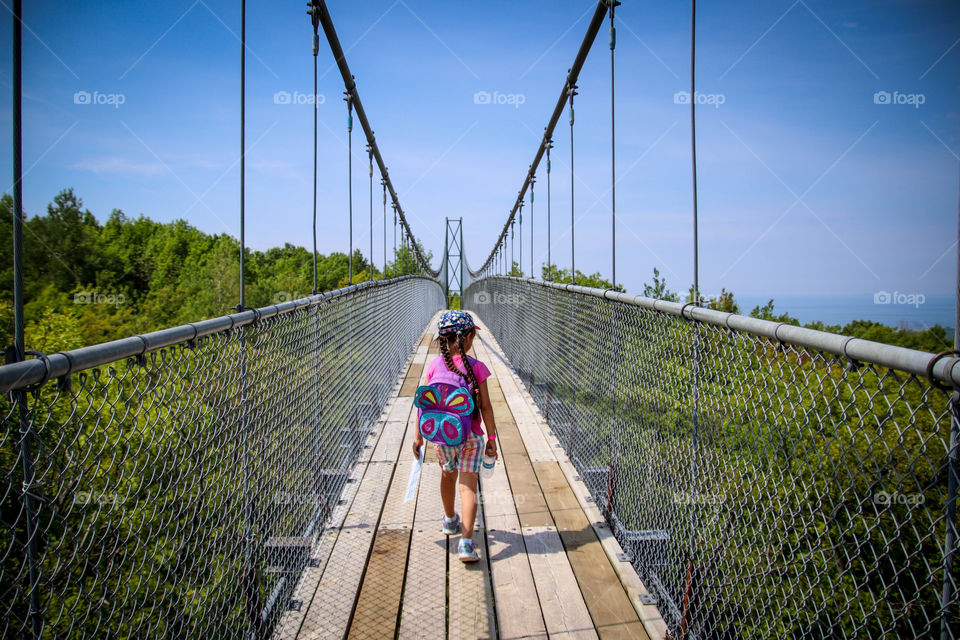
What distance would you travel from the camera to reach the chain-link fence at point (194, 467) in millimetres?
1062

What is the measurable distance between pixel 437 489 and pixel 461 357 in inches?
41.9

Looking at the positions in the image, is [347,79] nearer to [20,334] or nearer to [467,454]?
[467,454]

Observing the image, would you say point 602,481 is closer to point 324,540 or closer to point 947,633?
point 324,540

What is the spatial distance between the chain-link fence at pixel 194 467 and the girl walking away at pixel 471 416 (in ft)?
1.99

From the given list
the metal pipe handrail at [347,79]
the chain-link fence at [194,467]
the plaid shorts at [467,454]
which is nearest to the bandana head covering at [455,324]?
the plaid shorts at [467,454]

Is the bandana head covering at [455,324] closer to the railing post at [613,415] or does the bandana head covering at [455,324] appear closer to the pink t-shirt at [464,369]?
the pink t-shirt at [464,369]

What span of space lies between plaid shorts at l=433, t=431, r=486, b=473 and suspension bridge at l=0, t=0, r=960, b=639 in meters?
0.21

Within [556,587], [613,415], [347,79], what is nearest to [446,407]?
[556,587]

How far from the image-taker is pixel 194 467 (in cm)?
159

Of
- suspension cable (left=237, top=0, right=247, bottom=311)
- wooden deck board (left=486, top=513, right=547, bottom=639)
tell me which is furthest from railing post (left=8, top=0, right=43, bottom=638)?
wooden deck board (left=486, top=513, right=547, bottom=639)

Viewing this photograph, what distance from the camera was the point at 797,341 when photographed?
4.49ft

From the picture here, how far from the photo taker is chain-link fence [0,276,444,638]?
106cm

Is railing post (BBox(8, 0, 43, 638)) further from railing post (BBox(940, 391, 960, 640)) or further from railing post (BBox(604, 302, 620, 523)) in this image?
railing post (BBox(604, 302, 620, 523))

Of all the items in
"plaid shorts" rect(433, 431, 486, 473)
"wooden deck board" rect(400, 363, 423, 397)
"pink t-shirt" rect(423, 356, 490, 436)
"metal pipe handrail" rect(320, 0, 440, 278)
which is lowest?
"wooden deck board" rect(400, 363, 423, 397)
